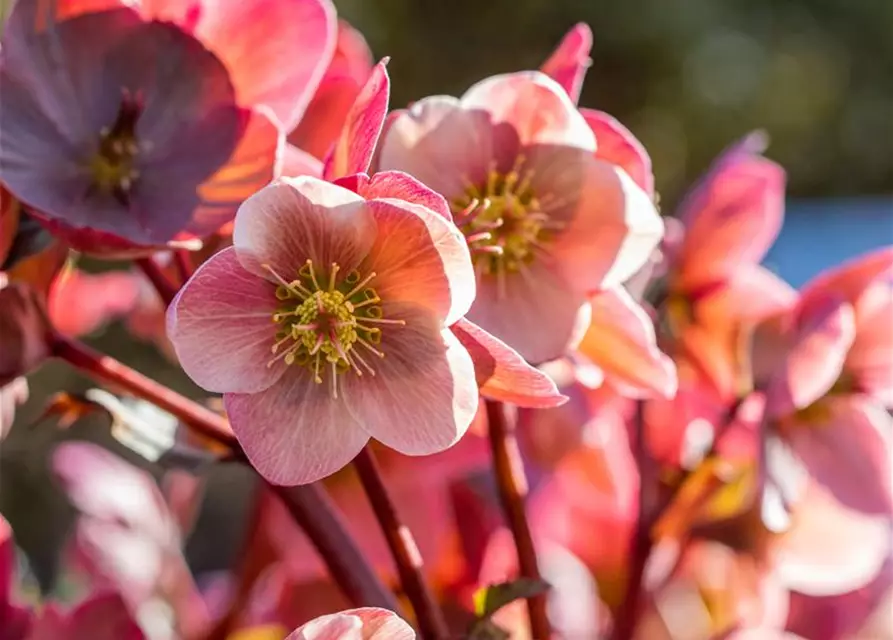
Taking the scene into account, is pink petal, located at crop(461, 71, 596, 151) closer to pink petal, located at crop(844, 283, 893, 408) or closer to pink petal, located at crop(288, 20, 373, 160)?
pink petal, located at crop(288, 20, 373, 160)

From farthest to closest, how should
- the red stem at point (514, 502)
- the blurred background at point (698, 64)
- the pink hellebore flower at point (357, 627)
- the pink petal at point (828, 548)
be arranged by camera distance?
the blurred background at point (698, 64)
the pink petal at point (828, 548)
the red stem at point (514, 502)
the pink hellebore flower at point (357, 627)

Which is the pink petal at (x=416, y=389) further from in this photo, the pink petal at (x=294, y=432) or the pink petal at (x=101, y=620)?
the pink petal at (x=101, y=620)

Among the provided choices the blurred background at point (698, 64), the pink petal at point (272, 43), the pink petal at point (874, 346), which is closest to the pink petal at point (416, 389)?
the pink petal at point (272, 43)

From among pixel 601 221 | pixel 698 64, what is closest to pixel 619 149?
pixel 601 221

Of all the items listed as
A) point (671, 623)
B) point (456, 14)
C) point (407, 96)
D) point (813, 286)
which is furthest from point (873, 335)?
point (456, 14)

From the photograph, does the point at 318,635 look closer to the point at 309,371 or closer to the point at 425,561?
the point at 309,371

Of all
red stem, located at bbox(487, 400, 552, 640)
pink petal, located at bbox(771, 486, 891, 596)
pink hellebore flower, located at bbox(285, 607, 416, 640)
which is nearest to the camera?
pink hellebore flower, located at bbox(285, 607, 416, 640)

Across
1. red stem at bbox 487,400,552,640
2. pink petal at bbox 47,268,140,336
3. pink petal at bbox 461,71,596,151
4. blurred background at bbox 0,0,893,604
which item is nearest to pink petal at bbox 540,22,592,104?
pink petal at bbox 461,71,596,151
